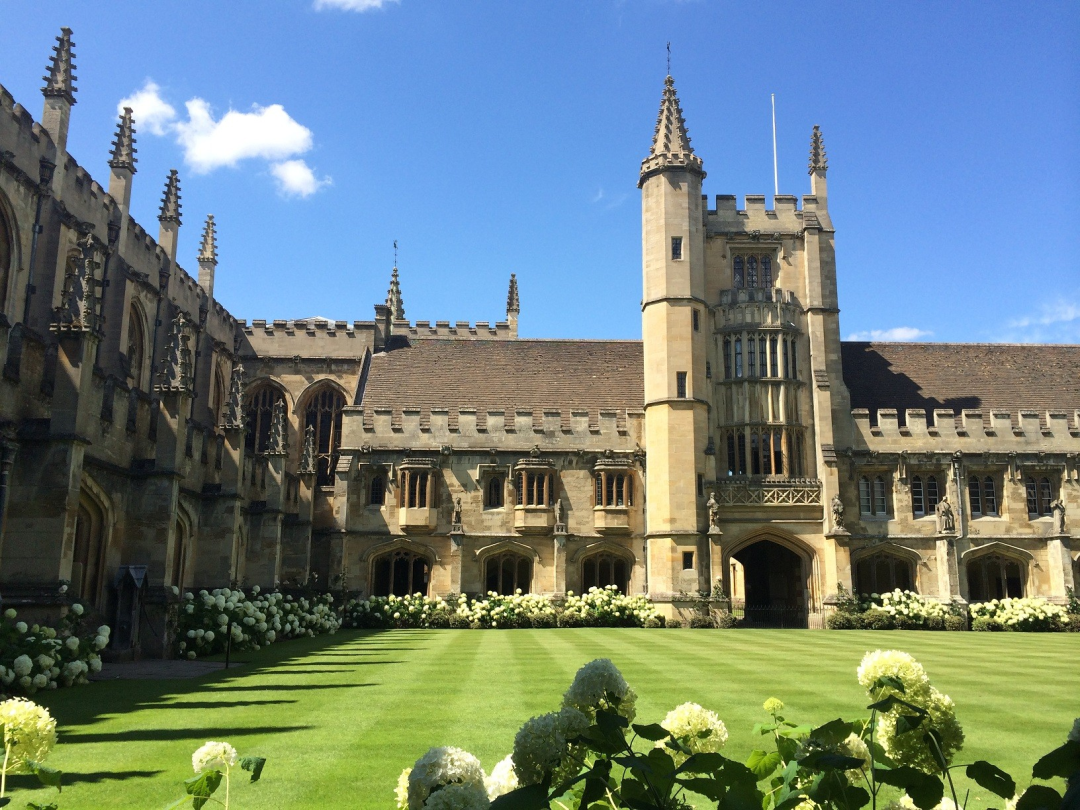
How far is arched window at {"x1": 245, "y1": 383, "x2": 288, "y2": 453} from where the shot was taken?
37.3 meters

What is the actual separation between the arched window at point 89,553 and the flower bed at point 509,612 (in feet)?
41.3

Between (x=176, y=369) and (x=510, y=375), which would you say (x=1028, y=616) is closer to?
(x=510, y=375)

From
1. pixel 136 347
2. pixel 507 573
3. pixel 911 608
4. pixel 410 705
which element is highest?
pixel 136 347

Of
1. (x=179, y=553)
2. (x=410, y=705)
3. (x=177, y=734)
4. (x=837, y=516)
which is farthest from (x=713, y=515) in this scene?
(x=177, y=734)

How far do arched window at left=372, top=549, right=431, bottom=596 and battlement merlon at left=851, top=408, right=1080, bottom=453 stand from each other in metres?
16.6

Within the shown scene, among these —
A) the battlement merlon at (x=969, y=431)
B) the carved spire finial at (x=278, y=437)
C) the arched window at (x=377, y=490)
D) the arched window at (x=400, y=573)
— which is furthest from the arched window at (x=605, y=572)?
the carved spire finial at (x=278, y=437)

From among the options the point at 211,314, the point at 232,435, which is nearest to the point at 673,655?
the point at 232,435

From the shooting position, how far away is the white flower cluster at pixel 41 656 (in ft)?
36.7

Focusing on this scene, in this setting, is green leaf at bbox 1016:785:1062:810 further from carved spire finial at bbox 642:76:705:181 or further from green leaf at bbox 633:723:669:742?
carved spire finial at bbox 642:76:705:181

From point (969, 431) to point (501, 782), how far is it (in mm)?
32697

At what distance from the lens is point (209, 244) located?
121 feet

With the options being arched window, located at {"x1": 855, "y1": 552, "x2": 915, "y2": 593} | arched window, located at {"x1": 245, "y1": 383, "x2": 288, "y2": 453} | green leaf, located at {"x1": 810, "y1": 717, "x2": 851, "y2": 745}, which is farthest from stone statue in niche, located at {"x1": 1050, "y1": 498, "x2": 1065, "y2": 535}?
green leaf, located at {"x1": 810, "y1": 717, "x2": 851, "y2": 745}

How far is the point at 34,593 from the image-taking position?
45.7ft

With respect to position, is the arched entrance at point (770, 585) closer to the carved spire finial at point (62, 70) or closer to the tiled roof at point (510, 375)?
the tiled roof at point (510, 375)
